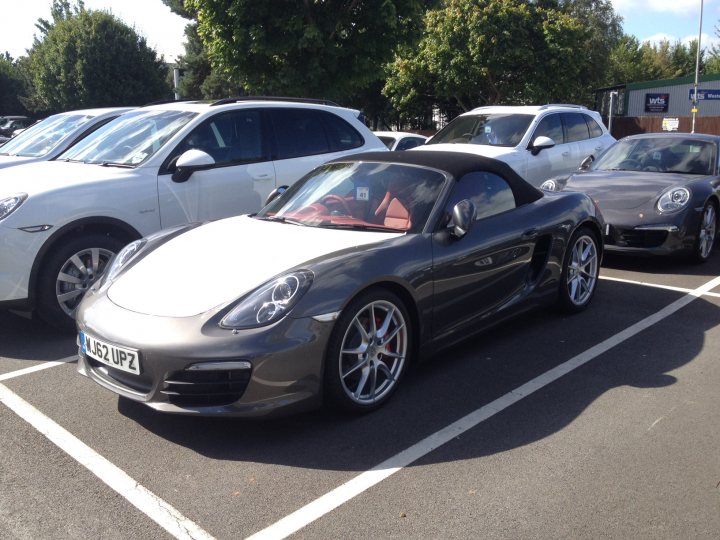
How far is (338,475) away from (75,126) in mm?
7370

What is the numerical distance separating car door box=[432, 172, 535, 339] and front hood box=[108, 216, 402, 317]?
46cm

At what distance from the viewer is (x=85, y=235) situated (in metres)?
5.87

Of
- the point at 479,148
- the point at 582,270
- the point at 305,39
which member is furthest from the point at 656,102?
the point at 582,270

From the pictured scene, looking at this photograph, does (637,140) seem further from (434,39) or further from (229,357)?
(434,39)

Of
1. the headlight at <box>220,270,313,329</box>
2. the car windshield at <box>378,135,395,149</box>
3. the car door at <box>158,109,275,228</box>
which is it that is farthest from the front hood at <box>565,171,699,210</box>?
the car windshield at <box>378,135,395,149</box>

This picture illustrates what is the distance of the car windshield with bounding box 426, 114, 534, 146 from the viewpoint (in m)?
10.4

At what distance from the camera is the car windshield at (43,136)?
892 cm

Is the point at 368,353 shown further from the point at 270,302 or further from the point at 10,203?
the point at 10,203

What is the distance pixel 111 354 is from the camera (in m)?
3.80

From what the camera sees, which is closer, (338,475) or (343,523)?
(343,523)

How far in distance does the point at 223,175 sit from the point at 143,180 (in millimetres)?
791

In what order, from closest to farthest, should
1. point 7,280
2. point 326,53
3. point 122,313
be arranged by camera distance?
1. point 122,313
2. point 7,280
3. point 326,53

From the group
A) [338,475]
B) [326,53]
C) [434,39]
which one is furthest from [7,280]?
[434,39]

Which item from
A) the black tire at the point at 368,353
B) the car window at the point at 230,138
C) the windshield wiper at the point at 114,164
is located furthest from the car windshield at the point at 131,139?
the black tire at the point at 368,353
